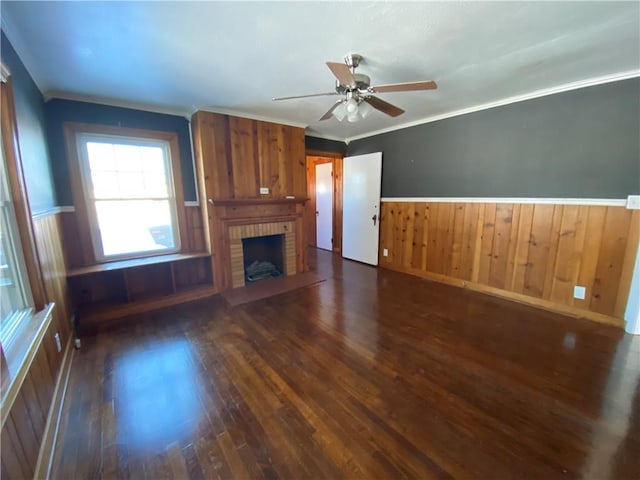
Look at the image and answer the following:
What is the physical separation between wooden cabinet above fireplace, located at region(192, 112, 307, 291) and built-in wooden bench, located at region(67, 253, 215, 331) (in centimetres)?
35

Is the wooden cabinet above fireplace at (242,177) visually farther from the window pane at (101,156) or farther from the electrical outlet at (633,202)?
the electrical outlet at (633,202)

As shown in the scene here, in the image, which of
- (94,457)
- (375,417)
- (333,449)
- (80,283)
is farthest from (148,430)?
(80,283)

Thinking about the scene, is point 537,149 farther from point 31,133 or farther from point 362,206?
point 31,133

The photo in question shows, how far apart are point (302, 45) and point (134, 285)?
3.19 metres

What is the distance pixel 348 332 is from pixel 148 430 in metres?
1.60

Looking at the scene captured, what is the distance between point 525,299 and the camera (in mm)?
3092

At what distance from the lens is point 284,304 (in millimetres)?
3127

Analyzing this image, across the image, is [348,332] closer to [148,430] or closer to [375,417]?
[375,417]

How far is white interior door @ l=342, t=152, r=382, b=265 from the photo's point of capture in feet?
14.8

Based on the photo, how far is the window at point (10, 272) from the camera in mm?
1400

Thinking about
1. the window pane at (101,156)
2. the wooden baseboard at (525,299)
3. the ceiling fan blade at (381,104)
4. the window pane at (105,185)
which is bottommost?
the wooden baseboard at (525,299)

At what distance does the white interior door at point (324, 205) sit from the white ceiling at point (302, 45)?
3061 millimetres

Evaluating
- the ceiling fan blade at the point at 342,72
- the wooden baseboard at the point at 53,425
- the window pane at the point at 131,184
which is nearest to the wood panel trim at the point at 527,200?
the ceiling fan blade at the point at 342,72

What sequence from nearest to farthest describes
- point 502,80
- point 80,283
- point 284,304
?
point 502,80, point 80,283, point 284,304
